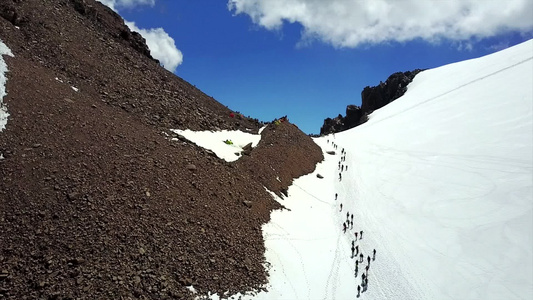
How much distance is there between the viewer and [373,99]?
99750 millimetres

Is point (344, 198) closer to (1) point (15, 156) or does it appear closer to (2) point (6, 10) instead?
(1) point (15, 156)

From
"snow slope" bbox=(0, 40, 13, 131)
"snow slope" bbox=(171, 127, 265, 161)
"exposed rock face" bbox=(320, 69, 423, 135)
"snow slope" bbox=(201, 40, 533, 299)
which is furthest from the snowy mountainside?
"exposed rock face" bbox=(320, 69, 423, 135)

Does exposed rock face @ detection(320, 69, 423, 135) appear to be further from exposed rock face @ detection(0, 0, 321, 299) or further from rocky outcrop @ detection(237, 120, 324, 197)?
exposed rock face @ detection(0, 0, 321, 299)

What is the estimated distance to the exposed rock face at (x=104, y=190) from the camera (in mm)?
11156

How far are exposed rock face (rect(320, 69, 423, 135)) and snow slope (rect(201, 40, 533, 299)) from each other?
44.9 meters

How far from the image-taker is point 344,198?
28.0 m

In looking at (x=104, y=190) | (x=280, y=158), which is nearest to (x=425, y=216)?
(x=280, y=158)

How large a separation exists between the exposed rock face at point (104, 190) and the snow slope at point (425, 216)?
2.18 m

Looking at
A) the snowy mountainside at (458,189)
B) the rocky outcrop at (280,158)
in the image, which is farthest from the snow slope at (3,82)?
the snowy mountainside at (458,189)

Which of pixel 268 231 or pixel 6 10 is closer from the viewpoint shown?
pixel 268 231

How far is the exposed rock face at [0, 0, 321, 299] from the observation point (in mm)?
11156

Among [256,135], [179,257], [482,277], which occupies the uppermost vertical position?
[256,135]

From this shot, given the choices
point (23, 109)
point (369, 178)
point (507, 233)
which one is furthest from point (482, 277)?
point (23, 109)

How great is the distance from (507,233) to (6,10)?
35.6 m
